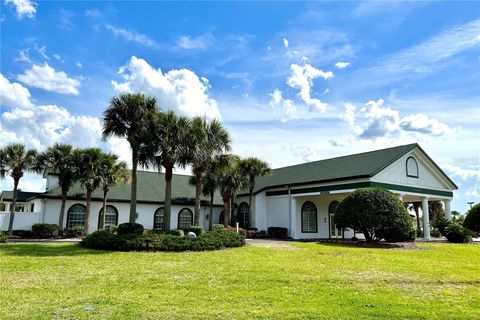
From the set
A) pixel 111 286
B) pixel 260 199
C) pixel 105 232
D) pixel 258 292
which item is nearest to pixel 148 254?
pixel 105 232

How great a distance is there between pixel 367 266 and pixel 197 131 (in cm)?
1124

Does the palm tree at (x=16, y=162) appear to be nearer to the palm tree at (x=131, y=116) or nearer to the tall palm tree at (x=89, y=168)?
the tall palm tree at (x=89, y=168)

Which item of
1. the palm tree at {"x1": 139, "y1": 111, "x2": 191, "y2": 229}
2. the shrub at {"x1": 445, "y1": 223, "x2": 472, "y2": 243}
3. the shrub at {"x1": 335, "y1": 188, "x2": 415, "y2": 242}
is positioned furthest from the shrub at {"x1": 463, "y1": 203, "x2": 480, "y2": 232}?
the palm tree at {"x1": 139, "y1": 111, "x2": 191, "y2": 229}

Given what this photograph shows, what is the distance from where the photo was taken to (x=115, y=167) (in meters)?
27.2

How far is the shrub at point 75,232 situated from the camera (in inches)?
1036

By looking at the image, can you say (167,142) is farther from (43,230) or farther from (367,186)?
(367,186)

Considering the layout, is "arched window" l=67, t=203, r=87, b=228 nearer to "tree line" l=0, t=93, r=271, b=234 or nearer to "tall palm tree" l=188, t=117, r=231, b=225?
"tree line" l=0, t=93, r=271, b=234

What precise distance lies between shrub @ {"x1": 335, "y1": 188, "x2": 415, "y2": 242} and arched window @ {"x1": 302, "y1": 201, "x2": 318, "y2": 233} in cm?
930

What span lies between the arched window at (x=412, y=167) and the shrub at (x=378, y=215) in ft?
26.9

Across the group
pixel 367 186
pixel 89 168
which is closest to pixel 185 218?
pixel 89 168

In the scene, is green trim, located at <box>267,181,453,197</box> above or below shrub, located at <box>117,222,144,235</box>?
above

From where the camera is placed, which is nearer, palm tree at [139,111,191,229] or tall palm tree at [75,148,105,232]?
palm tree at [139,111,191,229]

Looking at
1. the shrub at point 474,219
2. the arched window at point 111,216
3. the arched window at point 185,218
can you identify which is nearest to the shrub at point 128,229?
the arched window at point 111,216

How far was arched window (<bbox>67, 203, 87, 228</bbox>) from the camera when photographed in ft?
93.4
